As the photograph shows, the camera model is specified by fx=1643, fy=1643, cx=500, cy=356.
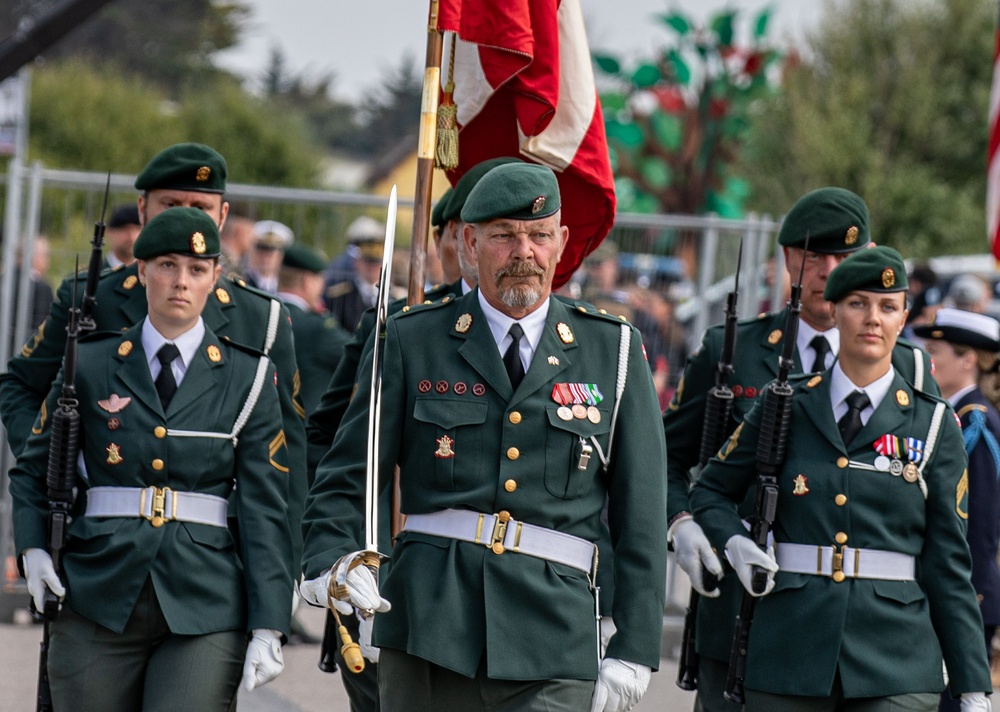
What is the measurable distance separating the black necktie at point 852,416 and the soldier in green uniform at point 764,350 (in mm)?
380

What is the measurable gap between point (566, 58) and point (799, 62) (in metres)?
22.0

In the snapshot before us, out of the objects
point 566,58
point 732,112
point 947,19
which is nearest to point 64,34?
point 566,58

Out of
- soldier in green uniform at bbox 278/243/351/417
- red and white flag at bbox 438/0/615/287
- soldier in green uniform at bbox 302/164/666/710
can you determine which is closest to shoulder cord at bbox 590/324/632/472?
soldier in green uniform at bbox 302/164/666/710

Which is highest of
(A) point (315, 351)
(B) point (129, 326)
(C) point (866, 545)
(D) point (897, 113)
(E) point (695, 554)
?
(D) point (897, 113)

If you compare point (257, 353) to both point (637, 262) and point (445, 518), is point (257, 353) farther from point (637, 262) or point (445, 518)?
point (637, 262)

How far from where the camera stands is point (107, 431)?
5078mm

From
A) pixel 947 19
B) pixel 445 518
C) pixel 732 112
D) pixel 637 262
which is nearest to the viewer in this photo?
pixel 445 518

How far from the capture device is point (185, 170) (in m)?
5.99

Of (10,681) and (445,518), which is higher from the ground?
(445,518)

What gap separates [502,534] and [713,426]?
1.74 metres

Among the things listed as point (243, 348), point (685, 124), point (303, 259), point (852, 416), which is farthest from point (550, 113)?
point (685, 124)

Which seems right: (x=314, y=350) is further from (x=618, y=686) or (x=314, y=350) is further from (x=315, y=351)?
(x=618, y=686)

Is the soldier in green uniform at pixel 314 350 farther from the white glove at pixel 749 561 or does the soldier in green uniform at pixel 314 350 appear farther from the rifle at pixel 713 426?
the white glove at pixel 749 561

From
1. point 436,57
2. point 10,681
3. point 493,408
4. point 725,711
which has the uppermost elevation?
point 436,57
